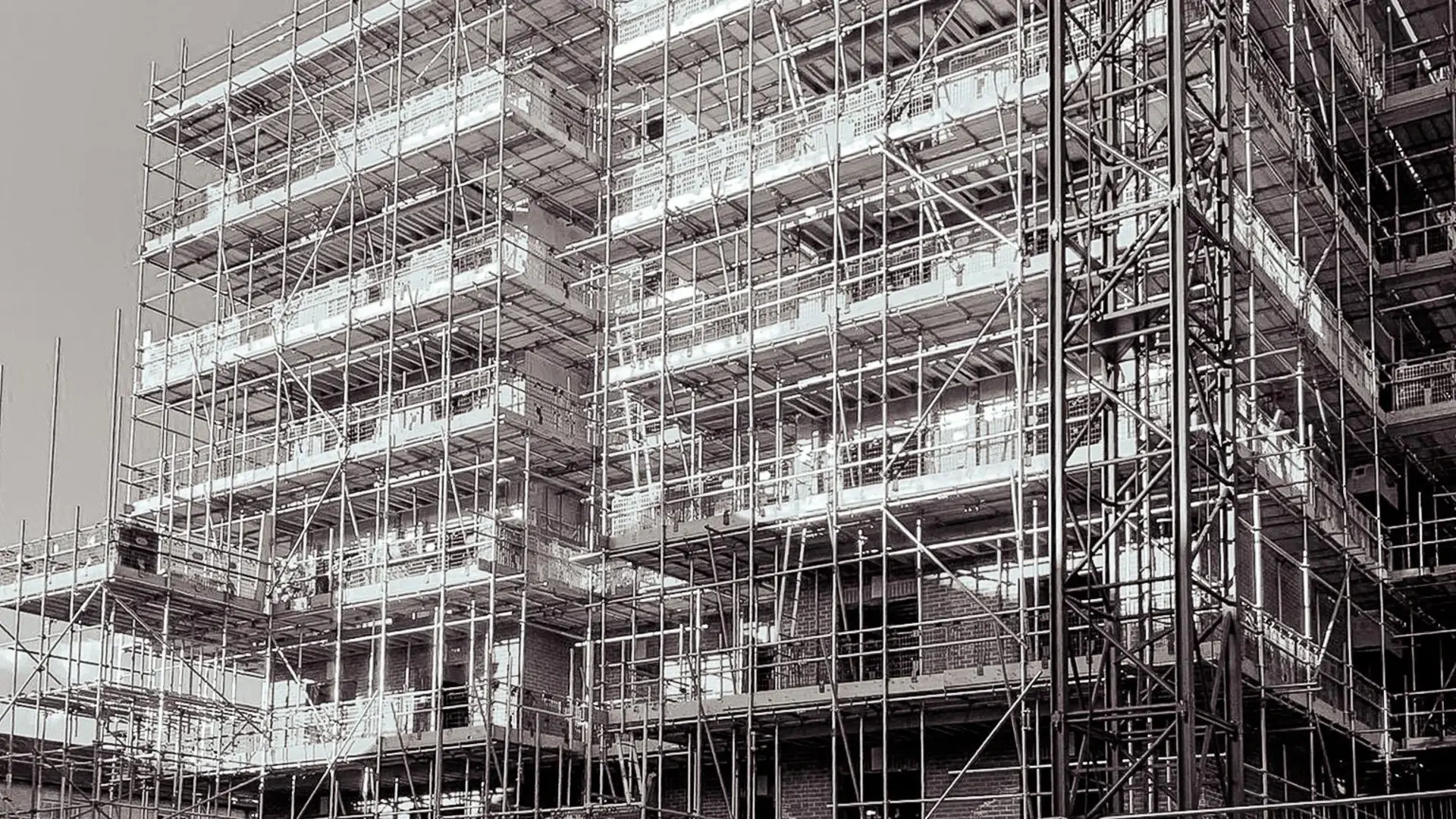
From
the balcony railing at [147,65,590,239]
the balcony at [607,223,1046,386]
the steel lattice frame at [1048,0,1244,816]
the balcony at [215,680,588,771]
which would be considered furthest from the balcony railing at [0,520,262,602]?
the steel lattice frame at [1048,0,1244,816]

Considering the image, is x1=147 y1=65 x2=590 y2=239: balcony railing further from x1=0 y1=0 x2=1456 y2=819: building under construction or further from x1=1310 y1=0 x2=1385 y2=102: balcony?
x1=1310 y1=0 x2=1385 y2=102: balcony

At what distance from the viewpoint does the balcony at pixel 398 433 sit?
1320 inches

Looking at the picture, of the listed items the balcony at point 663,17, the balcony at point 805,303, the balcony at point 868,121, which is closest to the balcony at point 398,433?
the balcony at point 805,303

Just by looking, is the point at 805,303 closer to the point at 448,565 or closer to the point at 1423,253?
the point at 448,565

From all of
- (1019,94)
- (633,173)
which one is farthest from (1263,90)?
(633,173)

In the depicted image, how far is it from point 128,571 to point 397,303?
6.90 meters

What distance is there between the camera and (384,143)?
36.7 metres

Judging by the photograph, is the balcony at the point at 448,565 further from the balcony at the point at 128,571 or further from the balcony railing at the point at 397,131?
the balcony railing at the point at 397,131

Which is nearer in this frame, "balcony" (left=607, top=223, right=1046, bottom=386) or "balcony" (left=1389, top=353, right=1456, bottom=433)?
"balcony" (left=607, top=223, right=1046, bottom=386)

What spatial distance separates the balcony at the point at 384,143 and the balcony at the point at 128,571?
7328 millimetres

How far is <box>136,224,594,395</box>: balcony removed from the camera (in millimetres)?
33969

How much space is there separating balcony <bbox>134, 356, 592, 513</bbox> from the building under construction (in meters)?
0.16

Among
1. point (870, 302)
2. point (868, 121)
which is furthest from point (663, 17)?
point (870, 302)

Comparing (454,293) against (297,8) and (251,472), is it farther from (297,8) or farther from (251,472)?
(297,8)
